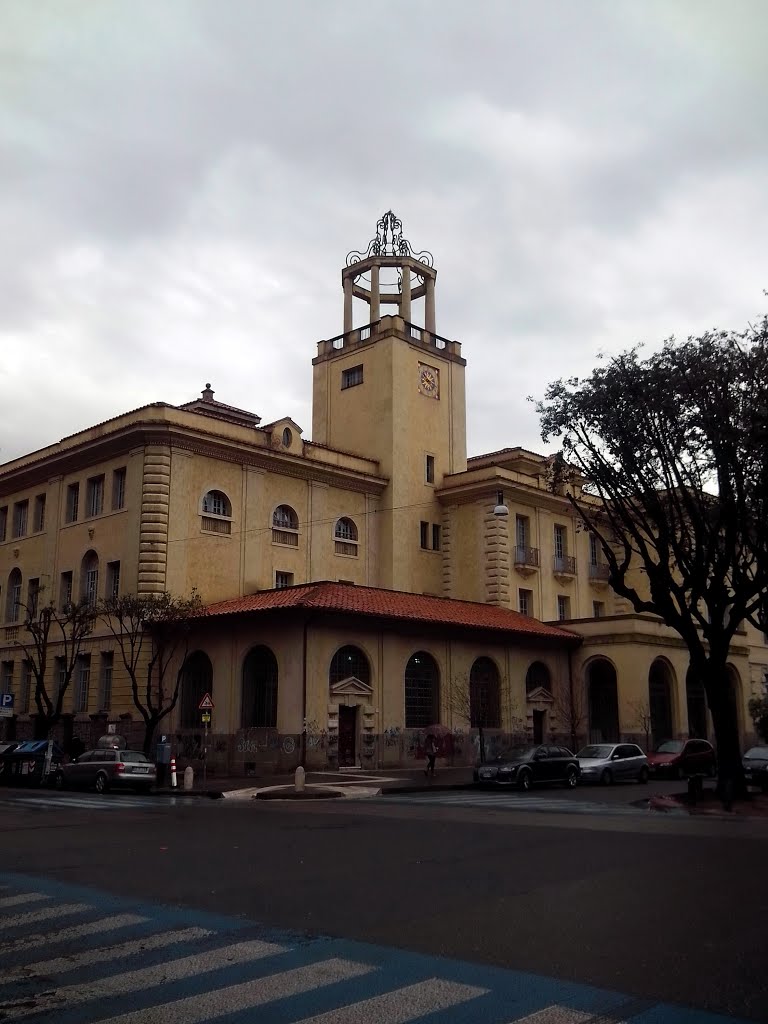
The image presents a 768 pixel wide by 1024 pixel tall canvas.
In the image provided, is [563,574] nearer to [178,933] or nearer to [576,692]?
[576,692]

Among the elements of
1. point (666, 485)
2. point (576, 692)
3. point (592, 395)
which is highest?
point (592, 395)

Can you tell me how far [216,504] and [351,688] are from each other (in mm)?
9364

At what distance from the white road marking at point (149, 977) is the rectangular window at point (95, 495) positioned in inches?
1319

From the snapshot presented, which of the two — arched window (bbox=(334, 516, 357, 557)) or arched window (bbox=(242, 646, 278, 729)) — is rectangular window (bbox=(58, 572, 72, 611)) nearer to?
arched window (bbox=(242, 646, 278, 729))

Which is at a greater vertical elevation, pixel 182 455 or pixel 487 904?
pixel 182 455

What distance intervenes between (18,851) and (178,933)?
6403 mm

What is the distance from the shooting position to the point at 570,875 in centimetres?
1080

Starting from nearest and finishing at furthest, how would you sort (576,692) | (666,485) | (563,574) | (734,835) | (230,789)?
(734,835) < (666,485) < (230,789) < (576,692) < (563,574)

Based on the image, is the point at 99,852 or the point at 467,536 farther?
the point at 467,536

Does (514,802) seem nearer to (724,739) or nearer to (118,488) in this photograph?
(724,739)

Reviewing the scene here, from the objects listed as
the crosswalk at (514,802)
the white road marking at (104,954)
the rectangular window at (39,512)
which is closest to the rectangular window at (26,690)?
the rectangular window at (39,512)

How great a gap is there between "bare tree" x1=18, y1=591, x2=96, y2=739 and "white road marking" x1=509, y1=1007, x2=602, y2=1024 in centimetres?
3146

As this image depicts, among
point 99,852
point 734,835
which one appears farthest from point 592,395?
point 99,852

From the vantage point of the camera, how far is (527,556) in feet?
152
